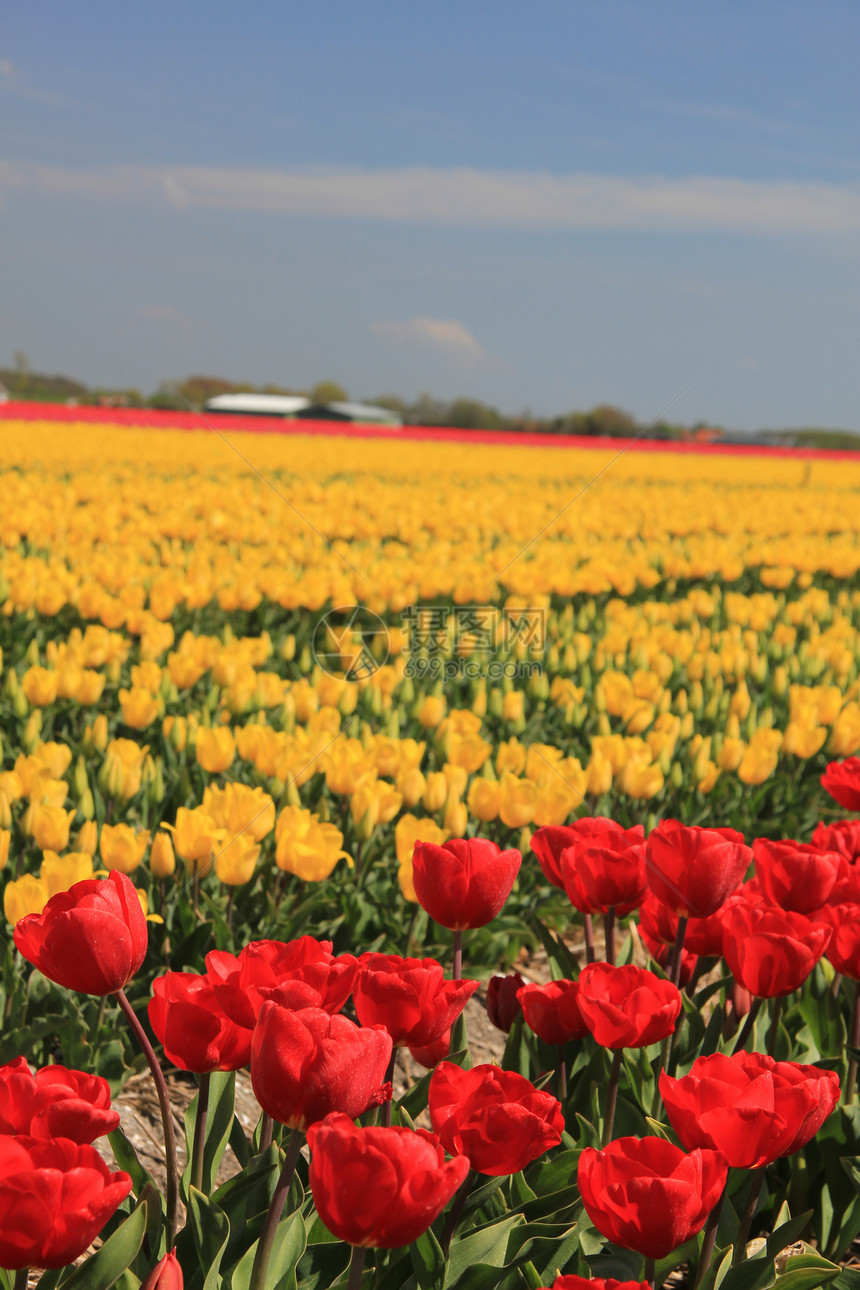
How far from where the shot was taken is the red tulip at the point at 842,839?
2070 millimetres

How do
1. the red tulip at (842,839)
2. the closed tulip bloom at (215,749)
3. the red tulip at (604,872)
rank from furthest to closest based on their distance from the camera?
the closed tulip bloom at (215,749) → the red tulip at (842,839) → the red tulip at (604,872)

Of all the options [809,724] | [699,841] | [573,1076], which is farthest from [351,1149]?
[809,724]

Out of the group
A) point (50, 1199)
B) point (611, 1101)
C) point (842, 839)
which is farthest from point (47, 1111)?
point (842, 839)

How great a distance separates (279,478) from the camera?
51.4 ft

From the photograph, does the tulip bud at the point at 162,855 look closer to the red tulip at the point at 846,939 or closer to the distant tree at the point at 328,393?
the red tulip at the point at 846,939

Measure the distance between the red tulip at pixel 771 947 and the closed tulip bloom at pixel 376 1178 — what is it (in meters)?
0.69

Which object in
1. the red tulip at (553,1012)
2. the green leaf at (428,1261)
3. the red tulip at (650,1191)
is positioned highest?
the red tulip at (650,1191)

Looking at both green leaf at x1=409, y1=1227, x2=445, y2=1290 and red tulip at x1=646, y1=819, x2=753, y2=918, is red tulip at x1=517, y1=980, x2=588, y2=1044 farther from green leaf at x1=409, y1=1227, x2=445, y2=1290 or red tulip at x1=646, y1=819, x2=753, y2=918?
green leaf at x1=409, y1=1227, x2=445, y2=1290

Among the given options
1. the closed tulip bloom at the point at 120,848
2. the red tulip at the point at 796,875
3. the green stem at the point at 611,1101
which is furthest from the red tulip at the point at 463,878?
the closed tulip bloom at the point at 120,848

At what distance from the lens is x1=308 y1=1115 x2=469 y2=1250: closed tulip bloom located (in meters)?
0.90

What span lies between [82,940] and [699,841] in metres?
0.86

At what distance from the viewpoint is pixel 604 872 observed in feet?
5.41

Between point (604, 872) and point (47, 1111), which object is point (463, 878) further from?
point (47, 1111)

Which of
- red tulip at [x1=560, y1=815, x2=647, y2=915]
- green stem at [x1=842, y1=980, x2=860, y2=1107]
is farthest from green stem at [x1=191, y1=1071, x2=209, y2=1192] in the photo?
green stem at [x1=842, y1=980, x2=860, y2=1107]
